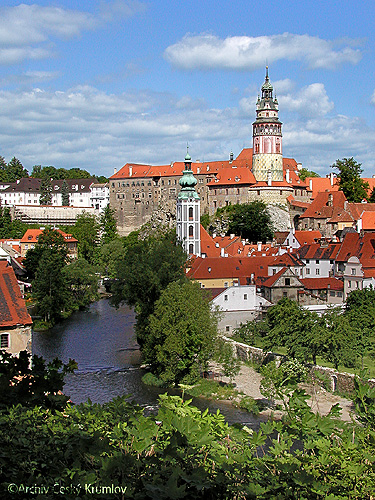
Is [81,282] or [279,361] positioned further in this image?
[81,282]

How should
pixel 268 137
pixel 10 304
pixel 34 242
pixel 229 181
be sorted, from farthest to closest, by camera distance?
pixel 229 181, pixel 268 137, pixel 34 242, pixel 10 304

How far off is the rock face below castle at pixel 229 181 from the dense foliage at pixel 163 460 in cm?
6101

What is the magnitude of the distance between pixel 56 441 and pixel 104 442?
1.65 feet

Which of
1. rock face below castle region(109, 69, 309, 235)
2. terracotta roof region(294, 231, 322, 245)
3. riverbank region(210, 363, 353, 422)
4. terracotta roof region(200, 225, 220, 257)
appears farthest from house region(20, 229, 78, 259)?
riverbank region(210, 363, 353, 422)

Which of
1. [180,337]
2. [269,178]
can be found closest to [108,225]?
[269,178]

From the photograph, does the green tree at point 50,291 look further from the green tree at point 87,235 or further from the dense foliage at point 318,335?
the green tree at point 87,235

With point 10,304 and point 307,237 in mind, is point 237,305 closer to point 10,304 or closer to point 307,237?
point 10,304

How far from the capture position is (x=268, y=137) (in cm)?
7112

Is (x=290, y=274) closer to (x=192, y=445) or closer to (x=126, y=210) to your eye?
(x=192, y=445)

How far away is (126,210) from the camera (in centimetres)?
8638

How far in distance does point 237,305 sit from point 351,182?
118 ft

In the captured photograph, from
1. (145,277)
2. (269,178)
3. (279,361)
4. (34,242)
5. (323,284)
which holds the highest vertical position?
(269,178)

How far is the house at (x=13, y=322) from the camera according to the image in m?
17.9

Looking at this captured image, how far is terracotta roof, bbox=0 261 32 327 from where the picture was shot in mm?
18125
